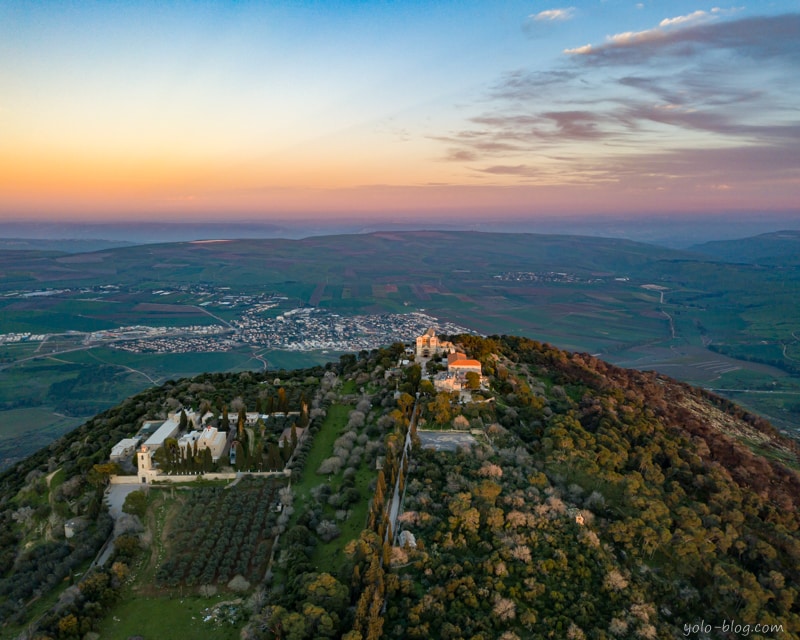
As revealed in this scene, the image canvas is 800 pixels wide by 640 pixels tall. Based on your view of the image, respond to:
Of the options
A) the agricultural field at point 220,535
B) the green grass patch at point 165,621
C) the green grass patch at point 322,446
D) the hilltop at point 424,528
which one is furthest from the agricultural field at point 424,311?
the green grass patch at point 165,621

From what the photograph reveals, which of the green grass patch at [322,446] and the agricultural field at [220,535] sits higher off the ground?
the green grass patch at [322,446]

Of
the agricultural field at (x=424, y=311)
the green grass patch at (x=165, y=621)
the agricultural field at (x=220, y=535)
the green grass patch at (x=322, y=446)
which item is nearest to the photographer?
the green grass patch at (x=165, y=621)

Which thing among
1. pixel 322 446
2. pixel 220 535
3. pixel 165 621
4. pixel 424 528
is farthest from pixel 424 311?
pixel 165 621

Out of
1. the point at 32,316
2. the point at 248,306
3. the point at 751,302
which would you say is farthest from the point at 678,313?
the point at 32,316

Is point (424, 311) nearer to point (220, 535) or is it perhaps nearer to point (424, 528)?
point (220, 535)

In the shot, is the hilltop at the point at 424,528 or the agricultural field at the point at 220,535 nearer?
the hilltop at the point at 424,528

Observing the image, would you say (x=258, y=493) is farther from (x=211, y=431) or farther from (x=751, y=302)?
(x=751, y=302)

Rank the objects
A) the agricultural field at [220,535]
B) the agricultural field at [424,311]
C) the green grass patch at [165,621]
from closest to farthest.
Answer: the green grass patch at [165,621] → the agricultural field at [220,535] → the agricultural field at [424,311]

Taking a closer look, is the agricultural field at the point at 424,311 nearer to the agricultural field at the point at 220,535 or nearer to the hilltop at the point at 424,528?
the hilltop at the point at 424,528
